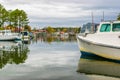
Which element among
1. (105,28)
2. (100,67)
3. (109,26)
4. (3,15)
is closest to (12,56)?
(105,28)

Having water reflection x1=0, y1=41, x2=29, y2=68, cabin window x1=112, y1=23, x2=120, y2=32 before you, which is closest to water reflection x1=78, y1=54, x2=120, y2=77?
cabin window x1=112, y1=23, x2=120, y2=32

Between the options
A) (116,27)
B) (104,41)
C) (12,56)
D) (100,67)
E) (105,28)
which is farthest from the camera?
(12,56)

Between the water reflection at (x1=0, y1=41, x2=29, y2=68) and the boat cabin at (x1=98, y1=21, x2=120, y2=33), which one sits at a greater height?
the boat cabin at (x1=98, y1=21, x2=120, y2=33)

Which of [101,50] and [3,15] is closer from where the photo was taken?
[101,50]

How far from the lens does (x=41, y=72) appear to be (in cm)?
2167

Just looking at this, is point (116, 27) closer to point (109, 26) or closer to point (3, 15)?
point (109, 26)

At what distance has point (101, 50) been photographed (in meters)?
26.7

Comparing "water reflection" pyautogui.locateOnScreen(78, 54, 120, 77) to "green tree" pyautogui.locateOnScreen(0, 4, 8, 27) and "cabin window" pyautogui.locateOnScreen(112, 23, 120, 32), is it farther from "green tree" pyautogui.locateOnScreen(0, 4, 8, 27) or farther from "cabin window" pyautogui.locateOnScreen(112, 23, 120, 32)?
"green tree" pyautogui.locateOnScreen(0, 4, 8, 27)

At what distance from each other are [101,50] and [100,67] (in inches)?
114

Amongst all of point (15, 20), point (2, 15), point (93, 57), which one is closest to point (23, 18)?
point (15, 20)

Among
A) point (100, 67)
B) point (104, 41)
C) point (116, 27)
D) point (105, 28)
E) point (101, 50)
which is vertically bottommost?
point (100, 67)

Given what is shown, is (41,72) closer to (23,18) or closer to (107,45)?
(107,45)

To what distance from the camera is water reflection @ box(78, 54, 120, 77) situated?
2178 cm

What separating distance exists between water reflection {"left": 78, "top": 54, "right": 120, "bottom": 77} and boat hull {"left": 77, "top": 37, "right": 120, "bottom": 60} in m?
0.55
